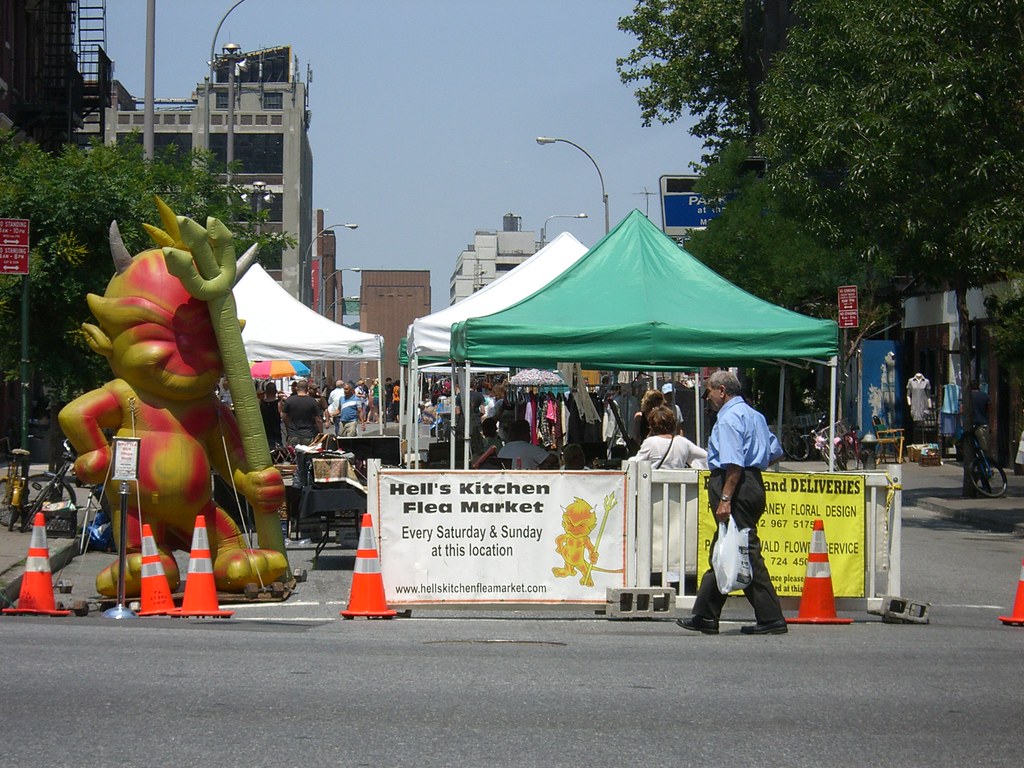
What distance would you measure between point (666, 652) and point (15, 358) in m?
13.3

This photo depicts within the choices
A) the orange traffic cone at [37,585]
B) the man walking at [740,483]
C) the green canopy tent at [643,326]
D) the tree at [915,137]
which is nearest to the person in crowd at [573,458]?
the green canopy tent at [643,326]

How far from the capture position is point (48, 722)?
648 centimetres

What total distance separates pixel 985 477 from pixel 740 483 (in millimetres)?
13993

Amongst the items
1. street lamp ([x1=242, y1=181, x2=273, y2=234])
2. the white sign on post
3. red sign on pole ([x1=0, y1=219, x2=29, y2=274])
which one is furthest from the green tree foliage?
street lamp ([x1=242, y1=181, x2=273, y2=234])

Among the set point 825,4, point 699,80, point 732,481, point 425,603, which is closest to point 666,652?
point 732,481

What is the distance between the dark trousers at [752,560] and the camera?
9.65 m

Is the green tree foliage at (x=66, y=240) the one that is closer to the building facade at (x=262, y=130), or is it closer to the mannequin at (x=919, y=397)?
the mannequin at (x=919, y=397)

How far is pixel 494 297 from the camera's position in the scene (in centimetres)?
1834

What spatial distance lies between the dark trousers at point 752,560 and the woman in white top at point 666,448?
5.91 ft

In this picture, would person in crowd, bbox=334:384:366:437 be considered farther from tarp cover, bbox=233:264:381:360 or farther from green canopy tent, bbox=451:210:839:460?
green canopy tent, bbox=451:210:839:460

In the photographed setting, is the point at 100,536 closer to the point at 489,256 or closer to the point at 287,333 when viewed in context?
the point at 287,333

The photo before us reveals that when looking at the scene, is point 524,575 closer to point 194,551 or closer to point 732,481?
point 732,481

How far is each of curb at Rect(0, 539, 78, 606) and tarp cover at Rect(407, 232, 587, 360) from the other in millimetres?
4591

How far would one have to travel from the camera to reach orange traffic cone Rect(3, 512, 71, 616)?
10484 mm
